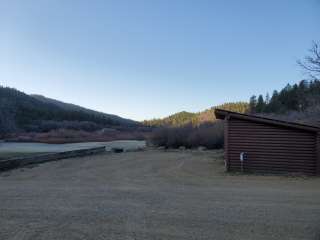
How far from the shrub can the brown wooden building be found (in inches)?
705

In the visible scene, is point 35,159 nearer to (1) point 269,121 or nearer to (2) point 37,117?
(1) point 269,121

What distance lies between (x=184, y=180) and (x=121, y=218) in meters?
6.16

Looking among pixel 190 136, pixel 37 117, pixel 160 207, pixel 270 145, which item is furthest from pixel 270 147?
pixel 37 117

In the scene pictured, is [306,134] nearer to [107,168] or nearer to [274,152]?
[274,152]

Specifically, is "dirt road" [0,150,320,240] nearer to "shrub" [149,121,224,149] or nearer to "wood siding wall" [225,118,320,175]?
"wood siding wall" [225,118,320,175]

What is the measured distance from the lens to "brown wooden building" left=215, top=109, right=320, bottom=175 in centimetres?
1509

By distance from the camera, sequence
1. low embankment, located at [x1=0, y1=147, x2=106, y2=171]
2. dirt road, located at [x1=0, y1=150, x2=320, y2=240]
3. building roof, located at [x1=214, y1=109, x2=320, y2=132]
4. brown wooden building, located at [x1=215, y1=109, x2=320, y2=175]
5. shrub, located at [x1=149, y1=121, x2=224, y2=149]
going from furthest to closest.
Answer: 1. shrub, located at [x1=149, y1=121, x2=224, y2=149]
2. low embankment, located at [x1=0, y1=147, x2=106, y2=171]
3. brown wooden building, located at [x1=215, y1=109, x2=320, y2=175]
4. building roof, located at [x1=214, y1=109, x2=320, y2=132]
5. dirt road, located at [x1=0, y1=150, x2=320, y2=240]

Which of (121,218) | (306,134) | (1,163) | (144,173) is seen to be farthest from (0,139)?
(121,218)

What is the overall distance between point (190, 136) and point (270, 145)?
20.4m

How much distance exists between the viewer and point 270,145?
1543 centimetres

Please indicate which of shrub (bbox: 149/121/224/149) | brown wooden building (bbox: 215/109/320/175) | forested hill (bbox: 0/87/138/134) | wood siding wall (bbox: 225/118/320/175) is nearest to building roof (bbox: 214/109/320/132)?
brown wooden building (bbox: 215/109/320/175)

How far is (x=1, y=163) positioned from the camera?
16.6 meters

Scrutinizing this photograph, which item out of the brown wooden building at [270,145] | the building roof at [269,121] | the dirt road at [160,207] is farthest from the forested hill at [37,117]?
the dirt road at [160,207]

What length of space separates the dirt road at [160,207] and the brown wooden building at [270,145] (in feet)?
4.51
